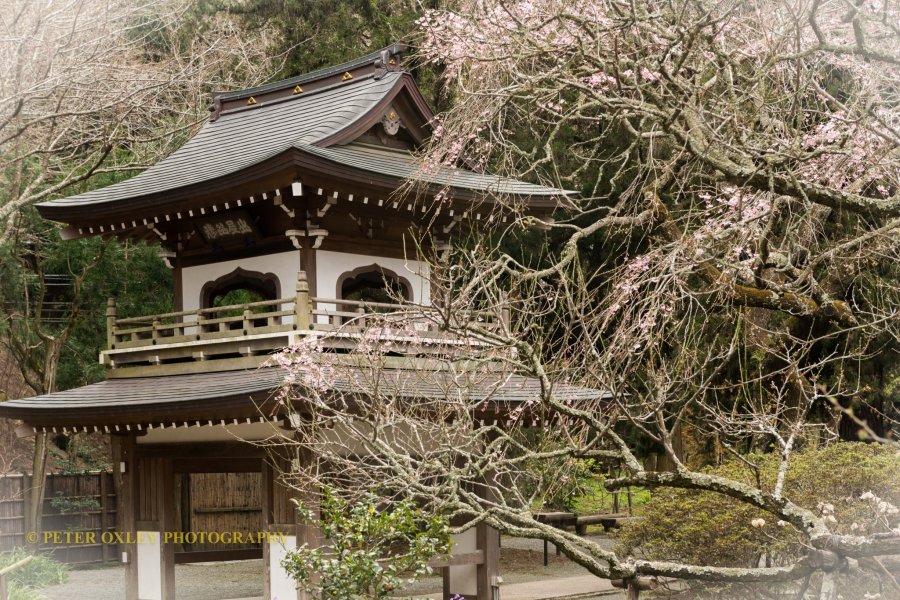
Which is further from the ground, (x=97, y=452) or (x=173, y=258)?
(x=173, y=258)

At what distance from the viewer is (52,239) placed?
19328 millimetres

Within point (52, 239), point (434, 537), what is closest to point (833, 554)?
point (434, 537)

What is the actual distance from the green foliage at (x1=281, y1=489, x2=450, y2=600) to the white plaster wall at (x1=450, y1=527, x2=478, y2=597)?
4.07m

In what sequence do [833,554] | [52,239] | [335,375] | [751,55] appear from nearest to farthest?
[833,554] → [751,55] → [335,375] → [52,239]

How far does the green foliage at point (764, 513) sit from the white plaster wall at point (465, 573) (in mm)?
1919

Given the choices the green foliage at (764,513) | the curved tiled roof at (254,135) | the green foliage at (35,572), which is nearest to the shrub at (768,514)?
the green foliage at (764,513)

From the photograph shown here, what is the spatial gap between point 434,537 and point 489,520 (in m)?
2.14

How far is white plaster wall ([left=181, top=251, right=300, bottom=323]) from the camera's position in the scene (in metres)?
12.0

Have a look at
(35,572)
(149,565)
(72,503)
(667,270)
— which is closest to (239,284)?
(149,565)

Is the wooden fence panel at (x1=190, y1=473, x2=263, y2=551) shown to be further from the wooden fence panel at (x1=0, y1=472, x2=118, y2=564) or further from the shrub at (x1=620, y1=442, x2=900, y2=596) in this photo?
the shrub at (x1=620, y1=442, x2=900, y2=596)

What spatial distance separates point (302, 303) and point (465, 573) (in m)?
4.12

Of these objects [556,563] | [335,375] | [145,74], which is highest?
[145,74]

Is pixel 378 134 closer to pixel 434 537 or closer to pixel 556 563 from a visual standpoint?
pixel 434 537

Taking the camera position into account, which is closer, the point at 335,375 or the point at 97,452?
the point at 335,375
